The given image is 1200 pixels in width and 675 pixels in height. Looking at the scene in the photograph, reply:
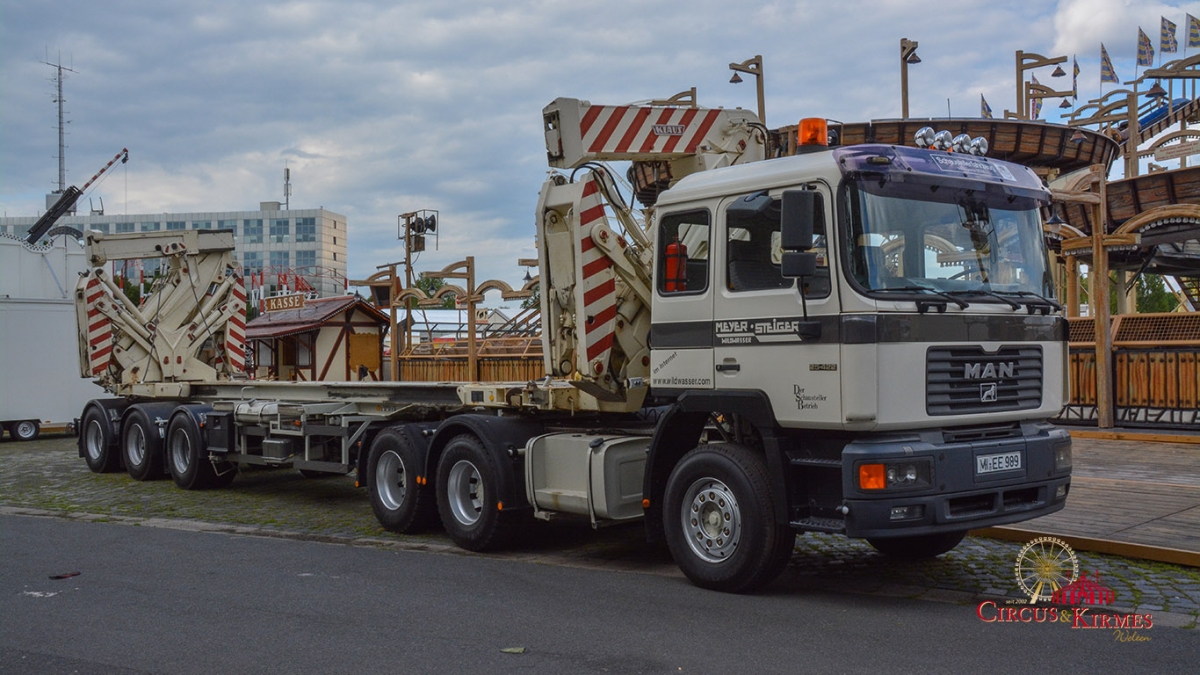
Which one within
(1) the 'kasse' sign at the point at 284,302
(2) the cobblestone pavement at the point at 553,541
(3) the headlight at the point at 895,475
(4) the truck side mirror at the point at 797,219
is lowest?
(2) the cobblestone pavement at the point at 553,541

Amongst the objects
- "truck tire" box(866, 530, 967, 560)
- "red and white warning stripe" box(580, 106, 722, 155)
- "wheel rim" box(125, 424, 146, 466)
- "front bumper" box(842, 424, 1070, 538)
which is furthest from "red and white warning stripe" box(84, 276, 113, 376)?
"front bumper" box(842, 424, 1070, 538)

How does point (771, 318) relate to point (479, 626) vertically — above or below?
above

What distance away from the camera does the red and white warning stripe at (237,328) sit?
57.1 ft

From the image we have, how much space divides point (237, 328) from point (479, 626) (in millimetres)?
12483

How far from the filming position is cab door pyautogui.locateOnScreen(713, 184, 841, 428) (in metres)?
6.71

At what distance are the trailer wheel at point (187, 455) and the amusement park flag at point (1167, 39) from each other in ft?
101

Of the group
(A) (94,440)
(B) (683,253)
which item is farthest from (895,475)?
(A) (94,440)

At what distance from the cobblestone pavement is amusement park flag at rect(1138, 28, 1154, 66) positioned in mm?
28730

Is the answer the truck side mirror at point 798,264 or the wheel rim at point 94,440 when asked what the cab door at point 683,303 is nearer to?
the truck side mirror at point 798,264

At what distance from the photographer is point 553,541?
995 cm

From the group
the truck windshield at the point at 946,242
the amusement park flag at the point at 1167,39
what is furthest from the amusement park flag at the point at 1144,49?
the truck windshield at the point at 946,242

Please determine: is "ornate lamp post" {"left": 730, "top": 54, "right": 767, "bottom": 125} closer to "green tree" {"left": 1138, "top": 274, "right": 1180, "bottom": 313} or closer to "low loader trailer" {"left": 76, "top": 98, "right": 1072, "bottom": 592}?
"low loader trailer" {"left": 76, "top": 98, "right": 1072, "bottom": 592}

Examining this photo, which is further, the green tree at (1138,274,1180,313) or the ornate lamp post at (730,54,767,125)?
the green tree at (1138,274,1180,313)

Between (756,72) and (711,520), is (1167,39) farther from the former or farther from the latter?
(711,520)
